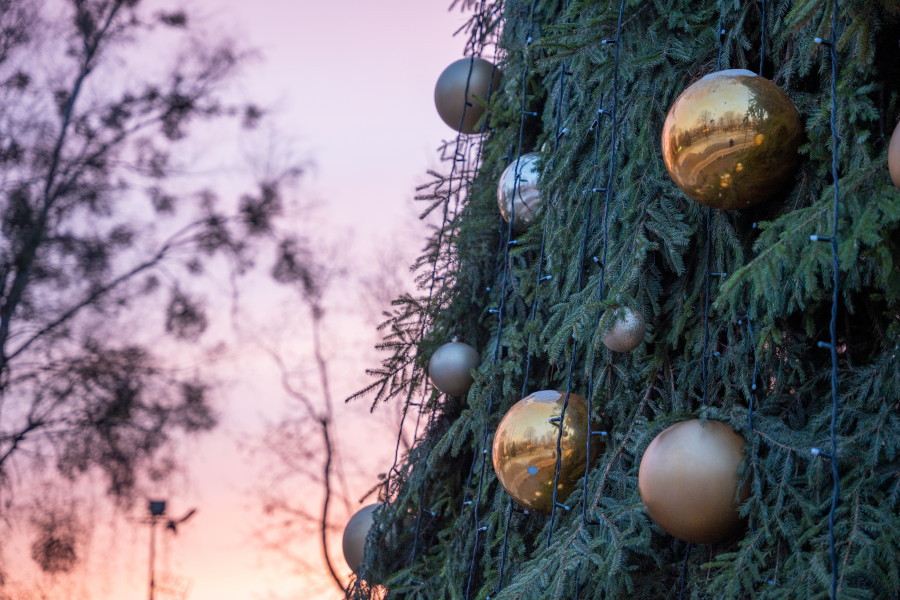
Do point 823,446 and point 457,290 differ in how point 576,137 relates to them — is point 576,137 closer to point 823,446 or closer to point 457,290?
point 457,290

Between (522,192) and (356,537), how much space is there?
4.78 feet

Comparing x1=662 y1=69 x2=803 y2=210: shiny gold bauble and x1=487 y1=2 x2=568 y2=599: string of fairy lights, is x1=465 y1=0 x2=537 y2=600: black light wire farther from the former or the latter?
x1=662 y1=69 x2=803 y2=210: shiny gold bauble

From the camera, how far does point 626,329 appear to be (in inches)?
71.6

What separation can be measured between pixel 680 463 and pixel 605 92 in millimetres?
1211

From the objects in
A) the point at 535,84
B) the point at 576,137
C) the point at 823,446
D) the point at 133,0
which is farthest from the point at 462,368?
the point at 133,0

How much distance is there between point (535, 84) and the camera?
9.57 feet

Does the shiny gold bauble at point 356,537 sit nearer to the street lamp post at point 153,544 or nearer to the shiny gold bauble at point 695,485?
the shiny gold bauble at point 695,485

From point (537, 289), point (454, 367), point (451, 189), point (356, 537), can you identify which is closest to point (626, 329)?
point (537, 289)

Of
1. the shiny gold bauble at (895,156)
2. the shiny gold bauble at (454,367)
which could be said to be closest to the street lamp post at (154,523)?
the shiny gold bauble at (454,367)

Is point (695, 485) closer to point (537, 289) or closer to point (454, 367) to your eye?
point (537, 289)

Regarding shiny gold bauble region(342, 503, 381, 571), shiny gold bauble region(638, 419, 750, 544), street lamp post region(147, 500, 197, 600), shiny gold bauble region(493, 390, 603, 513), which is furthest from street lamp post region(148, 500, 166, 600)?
shiny gold bauble region(638, 419, 750, 544)

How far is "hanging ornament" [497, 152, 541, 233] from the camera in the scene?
102 inches

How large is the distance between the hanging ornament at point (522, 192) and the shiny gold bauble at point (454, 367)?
45cm

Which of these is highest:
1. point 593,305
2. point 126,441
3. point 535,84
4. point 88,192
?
point 88,192
